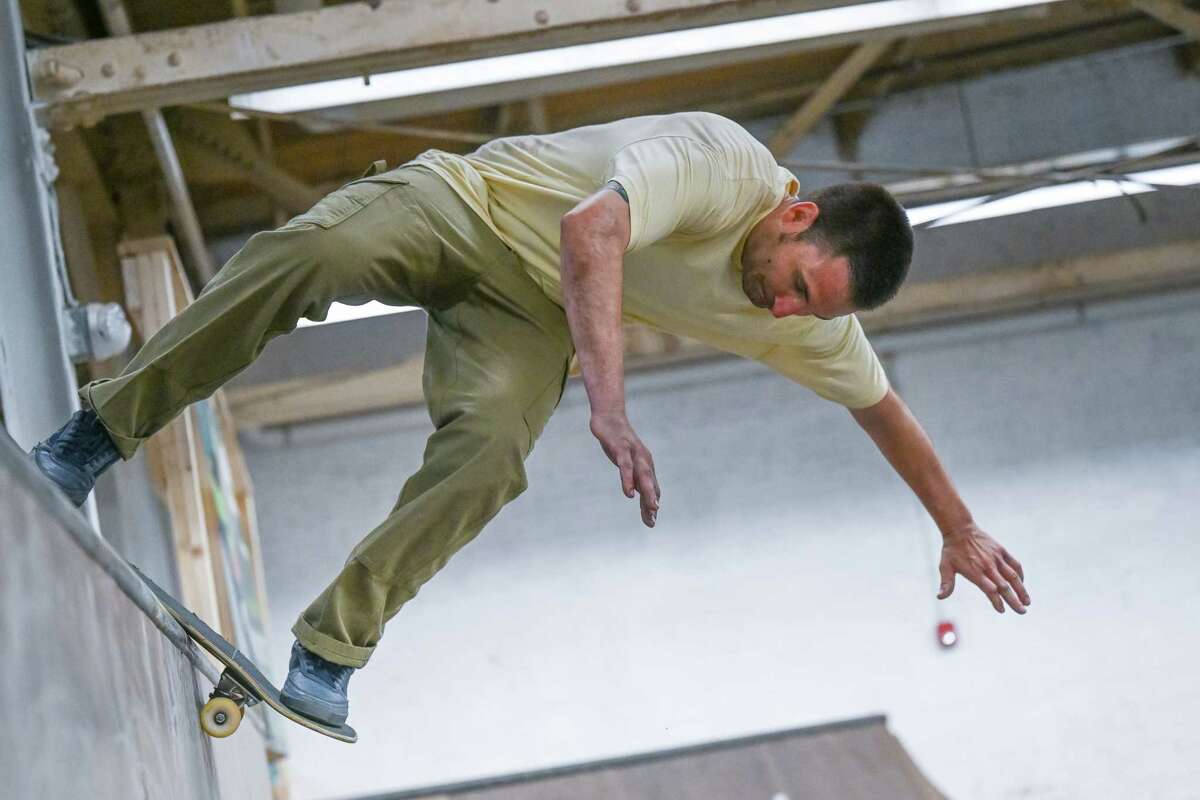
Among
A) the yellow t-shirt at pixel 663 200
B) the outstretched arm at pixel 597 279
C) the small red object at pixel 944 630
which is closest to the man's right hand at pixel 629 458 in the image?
the outstretched arm at pixel 597 279

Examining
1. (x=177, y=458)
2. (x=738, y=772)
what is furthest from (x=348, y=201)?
(x=738, y=772)

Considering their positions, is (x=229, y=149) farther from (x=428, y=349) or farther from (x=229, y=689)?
(x=229, y=689)

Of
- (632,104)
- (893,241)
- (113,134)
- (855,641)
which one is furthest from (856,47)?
(893,241)

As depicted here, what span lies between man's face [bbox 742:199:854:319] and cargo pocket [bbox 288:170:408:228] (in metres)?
0.66

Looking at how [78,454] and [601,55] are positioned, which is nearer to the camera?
[78,454]

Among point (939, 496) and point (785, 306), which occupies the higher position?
point (785, 306)

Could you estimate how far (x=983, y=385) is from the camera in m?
7.98

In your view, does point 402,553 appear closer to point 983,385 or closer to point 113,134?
point 113,134

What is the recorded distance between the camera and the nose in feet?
8.35

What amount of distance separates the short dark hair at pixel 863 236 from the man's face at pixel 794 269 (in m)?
0.02

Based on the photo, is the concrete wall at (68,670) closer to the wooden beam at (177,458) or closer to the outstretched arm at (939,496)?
the outstretched arm at (939,496)

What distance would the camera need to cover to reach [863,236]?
2.50 m

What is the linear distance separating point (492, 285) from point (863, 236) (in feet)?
2.24

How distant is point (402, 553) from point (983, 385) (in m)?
6.05
